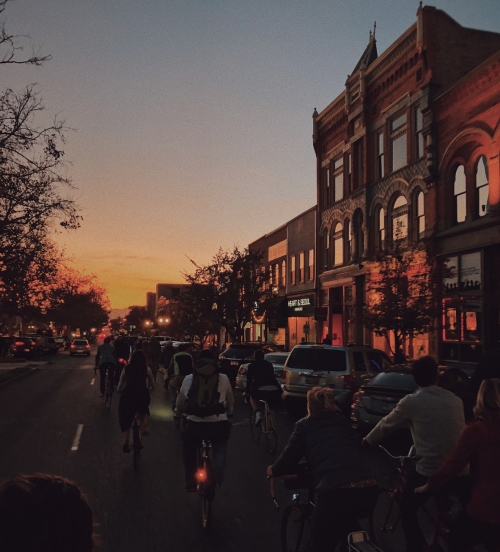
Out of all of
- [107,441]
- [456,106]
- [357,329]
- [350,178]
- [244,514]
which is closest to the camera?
[244,514]

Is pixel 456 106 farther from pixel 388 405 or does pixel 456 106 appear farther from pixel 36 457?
pixel 36 457

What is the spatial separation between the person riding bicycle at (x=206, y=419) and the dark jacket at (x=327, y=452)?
240 centimetres

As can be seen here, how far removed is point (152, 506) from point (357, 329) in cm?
2879

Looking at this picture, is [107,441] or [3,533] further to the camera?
[107,441]

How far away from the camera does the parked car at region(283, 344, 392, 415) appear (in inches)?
621

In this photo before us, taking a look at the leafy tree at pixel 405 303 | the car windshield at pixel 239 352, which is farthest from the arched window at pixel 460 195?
the car windshield at pixel 239 352

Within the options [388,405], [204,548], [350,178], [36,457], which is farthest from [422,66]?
[204,548]

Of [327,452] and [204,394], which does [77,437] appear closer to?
[204,394]

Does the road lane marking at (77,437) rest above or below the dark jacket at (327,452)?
below

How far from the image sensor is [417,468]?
17.1 ft

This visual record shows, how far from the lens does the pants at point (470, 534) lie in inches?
167

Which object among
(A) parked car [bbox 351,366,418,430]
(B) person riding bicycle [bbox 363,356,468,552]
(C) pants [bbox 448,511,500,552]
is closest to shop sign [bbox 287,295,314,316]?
(A) parked car [bbox 351,366,418,430]

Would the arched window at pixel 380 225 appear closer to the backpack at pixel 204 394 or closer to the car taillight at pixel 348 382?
the car taillight at pixel 348 382

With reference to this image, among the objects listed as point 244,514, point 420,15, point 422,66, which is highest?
point 420,15
